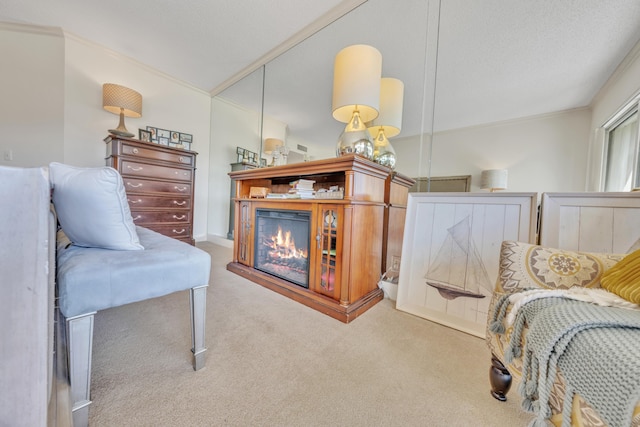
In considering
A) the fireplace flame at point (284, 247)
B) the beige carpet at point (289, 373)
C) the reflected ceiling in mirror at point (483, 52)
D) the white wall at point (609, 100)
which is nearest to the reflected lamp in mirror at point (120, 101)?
the reflected ceiling in mirror at point (483, 52)

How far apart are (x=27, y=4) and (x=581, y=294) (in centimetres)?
453

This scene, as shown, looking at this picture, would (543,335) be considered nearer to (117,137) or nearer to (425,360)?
(425,360)

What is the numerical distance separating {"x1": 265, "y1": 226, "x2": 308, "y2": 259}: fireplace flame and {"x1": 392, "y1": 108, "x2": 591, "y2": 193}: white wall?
131cm

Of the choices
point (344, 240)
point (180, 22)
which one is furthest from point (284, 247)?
point (180, 22)

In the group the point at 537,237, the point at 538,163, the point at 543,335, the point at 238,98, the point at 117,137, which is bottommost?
the point at 543,335

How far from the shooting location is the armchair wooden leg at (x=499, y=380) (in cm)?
85

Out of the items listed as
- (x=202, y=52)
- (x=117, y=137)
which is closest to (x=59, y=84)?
(x=117, y=137)

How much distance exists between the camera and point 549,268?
A: 82 cm

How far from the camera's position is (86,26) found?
8.02ft

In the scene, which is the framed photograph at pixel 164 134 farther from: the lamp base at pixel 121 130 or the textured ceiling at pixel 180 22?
the textured ceiling at pixel 180 22

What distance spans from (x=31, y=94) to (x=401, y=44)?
12.9ft

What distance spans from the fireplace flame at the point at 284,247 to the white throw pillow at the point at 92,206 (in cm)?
110

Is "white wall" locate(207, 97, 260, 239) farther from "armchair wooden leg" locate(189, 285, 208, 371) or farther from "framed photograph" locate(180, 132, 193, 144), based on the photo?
"armchair wooden leg" locate(189, 285, 208, 371)

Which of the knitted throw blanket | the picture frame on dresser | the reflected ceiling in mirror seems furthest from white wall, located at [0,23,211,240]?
the knitted throw blanket
